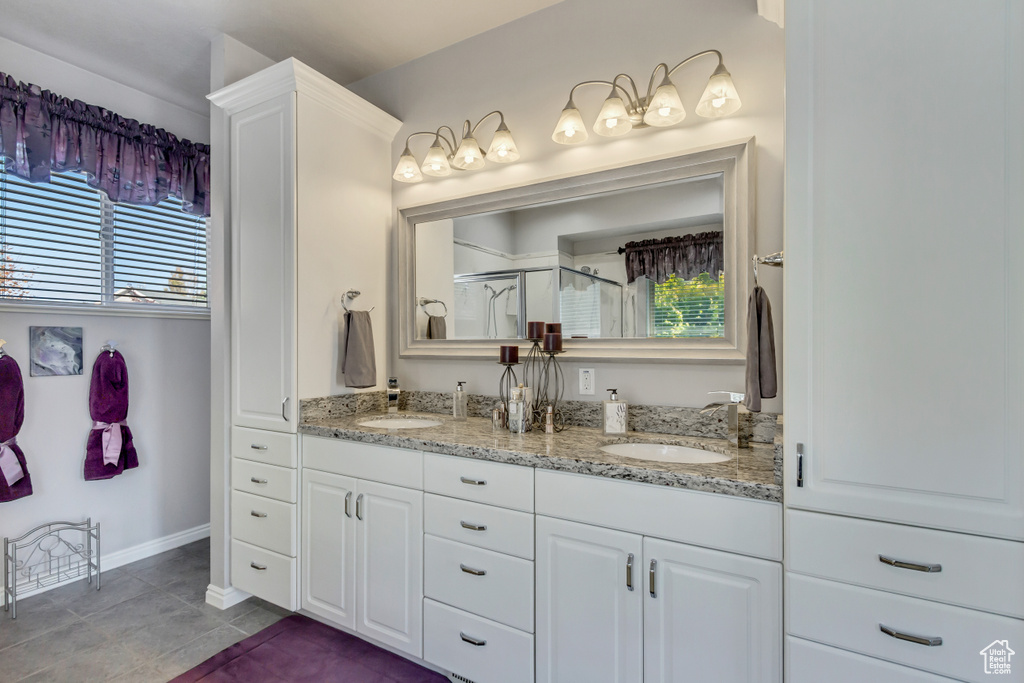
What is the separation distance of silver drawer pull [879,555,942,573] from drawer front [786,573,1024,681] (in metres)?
0.07

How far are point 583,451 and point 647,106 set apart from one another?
132 centimetres

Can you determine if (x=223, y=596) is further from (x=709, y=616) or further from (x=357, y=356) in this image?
(x=709, y=616)

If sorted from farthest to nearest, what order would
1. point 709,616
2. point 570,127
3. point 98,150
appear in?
point 98,150 → point 570,127 → point 709,616

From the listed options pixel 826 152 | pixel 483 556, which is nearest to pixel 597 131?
pixel 826 152

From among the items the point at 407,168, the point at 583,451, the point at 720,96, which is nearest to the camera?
the point at 583,451

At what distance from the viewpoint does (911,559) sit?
113cm

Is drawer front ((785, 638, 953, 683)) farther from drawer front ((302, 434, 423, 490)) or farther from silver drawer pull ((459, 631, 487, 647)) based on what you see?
drawer front ((302, 434, 423, 490))

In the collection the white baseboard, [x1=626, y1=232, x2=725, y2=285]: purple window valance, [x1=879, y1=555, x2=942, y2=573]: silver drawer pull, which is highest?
[x1=626, y1=232, x2=725, y2=285]: purple window valance

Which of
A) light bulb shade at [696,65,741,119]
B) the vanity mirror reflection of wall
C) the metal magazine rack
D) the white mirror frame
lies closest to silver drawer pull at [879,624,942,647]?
the white mirror frame

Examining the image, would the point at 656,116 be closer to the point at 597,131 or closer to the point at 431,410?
the point at 597,131

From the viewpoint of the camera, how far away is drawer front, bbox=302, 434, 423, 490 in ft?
6.25

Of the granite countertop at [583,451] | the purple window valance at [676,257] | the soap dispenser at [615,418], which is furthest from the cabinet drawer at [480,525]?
the purple window valance at [676,257]

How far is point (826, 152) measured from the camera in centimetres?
121

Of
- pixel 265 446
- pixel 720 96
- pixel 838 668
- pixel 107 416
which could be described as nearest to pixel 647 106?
pixel 720 96
